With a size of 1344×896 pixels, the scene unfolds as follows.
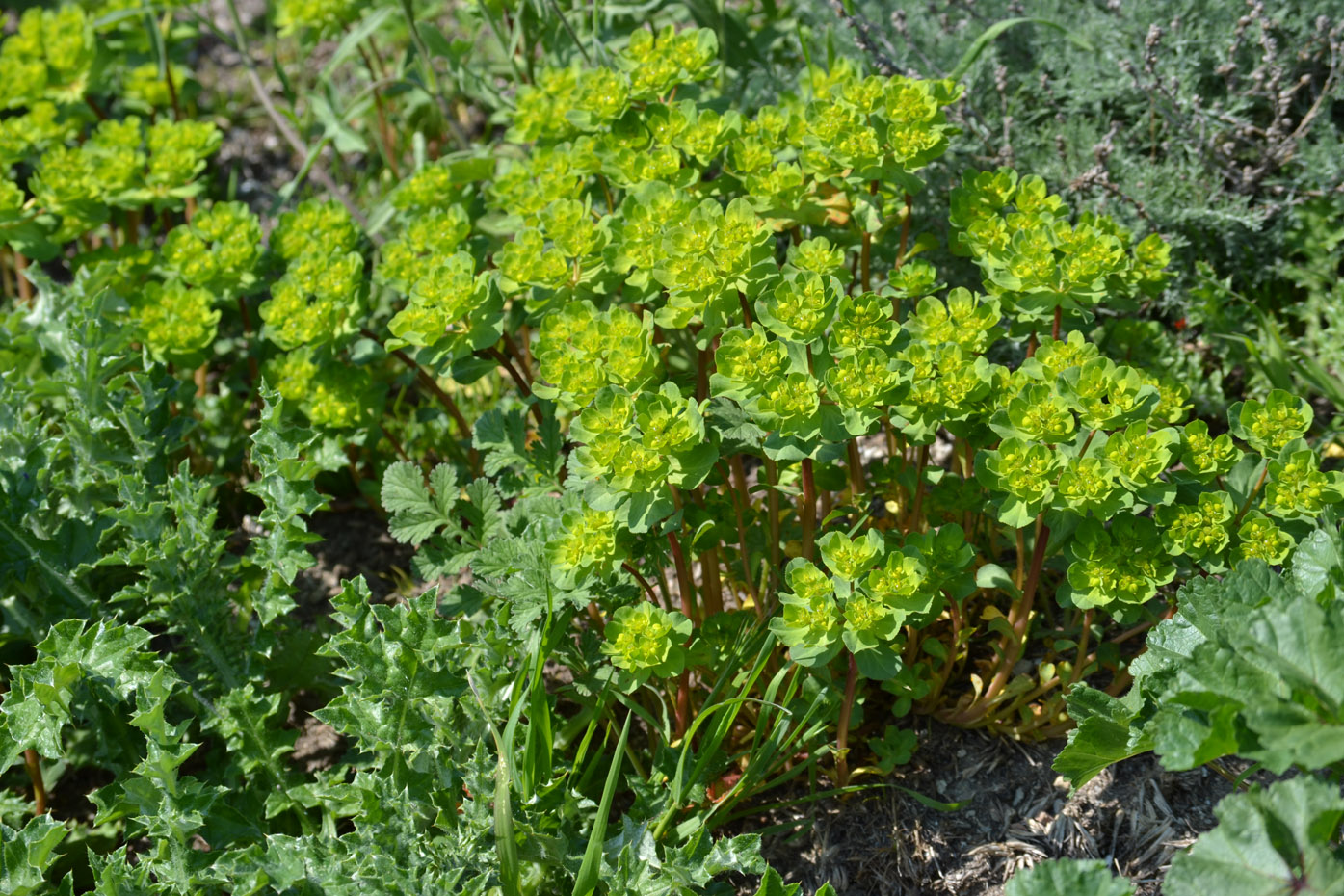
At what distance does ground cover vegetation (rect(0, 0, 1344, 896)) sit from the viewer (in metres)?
1.99

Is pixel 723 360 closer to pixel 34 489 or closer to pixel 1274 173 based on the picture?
pixel 34 489

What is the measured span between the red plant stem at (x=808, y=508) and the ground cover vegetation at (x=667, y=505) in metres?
0.01

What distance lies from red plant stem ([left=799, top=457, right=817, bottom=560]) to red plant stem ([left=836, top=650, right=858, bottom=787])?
0.76 feet

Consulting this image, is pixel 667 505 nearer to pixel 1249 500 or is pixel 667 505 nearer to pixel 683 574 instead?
pixel 683 574

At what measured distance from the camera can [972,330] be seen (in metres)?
2.18

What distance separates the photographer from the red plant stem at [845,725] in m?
2.18

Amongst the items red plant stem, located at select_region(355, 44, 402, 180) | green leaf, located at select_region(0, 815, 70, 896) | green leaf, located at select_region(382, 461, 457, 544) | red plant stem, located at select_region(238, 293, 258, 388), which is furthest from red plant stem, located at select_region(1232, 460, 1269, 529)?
red plant stem, located at select_region(355, 44, 402, 180)

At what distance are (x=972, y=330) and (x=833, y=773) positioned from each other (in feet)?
3.11

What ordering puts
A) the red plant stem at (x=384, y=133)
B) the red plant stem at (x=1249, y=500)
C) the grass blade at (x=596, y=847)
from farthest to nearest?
the red plant stem at (x=384, y=133) → the red plant stem at (x=1249, y=500) → the grass blade at (x=596, y=847)

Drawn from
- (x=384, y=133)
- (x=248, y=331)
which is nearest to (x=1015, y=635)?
(x=248, y=331)

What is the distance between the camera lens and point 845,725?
2232 millimetres

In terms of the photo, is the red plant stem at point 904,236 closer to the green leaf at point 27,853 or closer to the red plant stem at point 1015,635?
the red plant stem at point 1015,635

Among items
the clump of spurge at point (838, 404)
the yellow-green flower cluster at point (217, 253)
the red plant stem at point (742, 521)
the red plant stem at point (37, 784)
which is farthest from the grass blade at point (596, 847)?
the yellow-green flower cluster at point (217, 253)

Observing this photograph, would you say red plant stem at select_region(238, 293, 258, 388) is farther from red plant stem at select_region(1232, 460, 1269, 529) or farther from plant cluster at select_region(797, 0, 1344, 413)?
red plant stem at select_region(1232, 460, 1269, 529)
